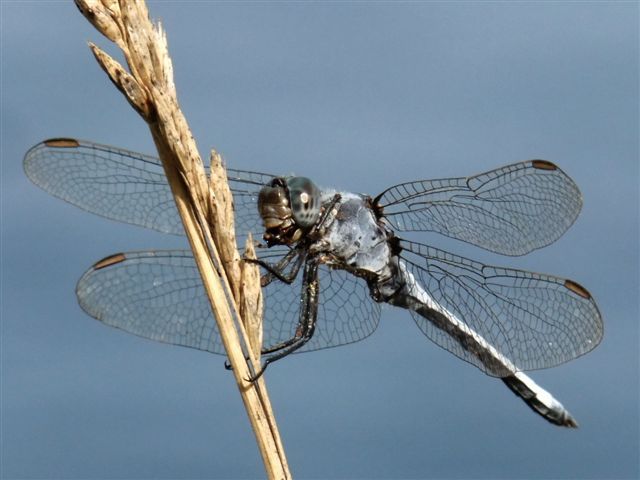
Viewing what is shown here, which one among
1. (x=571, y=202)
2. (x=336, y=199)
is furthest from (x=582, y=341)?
(x=336, y=199)

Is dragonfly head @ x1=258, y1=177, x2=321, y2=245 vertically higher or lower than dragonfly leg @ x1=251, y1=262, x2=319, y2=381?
higher

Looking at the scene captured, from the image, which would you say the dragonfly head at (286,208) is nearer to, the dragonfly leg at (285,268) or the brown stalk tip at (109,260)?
the dragonfly leg at (285,268)

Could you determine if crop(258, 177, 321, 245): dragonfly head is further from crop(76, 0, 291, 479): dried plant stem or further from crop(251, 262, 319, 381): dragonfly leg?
crop(76, 0, 291, 479): dried plant stem

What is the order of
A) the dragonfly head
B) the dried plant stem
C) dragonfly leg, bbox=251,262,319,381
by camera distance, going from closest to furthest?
1. the dried plant stem
2. dragonfly leg, bbox=251,262,319,381
3. the dragonfly head

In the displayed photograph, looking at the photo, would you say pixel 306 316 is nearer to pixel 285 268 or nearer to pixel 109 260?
pixel 285 268

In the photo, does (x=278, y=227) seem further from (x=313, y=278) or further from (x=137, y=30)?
(x=137, y=30)

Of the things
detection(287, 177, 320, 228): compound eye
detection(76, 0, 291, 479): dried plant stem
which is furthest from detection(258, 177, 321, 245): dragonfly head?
detection(76, 0, 291, 479): dried plant stem

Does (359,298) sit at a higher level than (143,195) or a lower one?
lower
